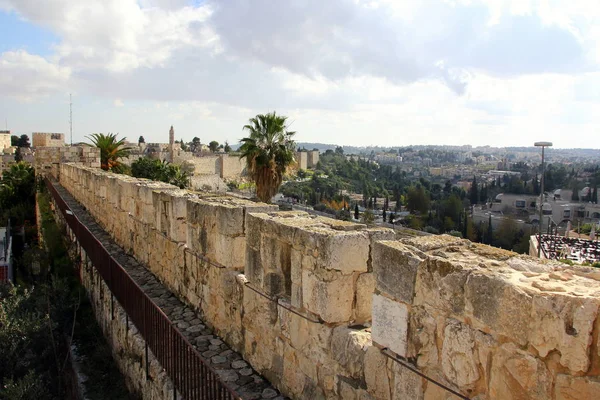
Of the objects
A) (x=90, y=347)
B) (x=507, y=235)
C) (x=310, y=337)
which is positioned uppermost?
(x=310, y=337)

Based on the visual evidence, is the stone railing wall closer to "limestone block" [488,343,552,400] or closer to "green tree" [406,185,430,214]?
"limestone block" [488,343,552,400]

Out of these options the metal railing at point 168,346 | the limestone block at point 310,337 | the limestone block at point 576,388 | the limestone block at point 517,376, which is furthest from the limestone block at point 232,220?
the limestone block at point 576,388

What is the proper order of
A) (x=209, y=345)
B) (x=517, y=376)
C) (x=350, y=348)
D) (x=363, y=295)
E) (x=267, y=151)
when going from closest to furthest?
(x=517, y=376), (x=350, y=348), (x=363, y=295), (x=209, y=345), (x=267, y=151)

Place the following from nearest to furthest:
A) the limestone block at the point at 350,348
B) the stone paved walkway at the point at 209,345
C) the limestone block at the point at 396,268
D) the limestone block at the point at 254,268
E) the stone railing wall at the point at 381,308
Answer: the stone railing wall at the point at 381,308 < the limestone block at the point at 396,268 < the limestone block at the point at 350,348 < the stone paved walkway at the point at 209,345 < the limestone block at the point at 254,268

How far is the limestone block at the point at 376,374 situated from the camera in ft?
8.66

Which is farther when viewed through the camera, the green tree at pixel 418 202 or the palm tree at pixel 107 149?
the green tree at pixel 418 202

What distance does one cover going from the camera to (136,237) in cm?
720

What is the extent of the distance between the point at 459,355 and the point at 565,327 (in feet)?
1.76

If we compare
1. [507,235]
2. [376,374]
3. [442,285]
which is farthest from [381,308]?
[507,235]

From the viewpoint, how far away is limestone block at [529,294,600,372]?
5.70 feet

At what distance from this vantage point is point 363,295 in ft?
10.3

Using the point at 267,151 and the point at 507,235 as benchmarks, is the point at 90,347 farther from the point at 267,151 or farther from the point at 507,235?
the point at 507,235

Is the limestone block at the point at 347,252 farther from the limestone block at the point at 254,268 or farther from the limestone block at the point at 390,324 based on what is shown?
the limestone block at the point at 254,268

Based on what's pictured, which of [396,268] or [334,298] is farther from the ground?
[396,268]
